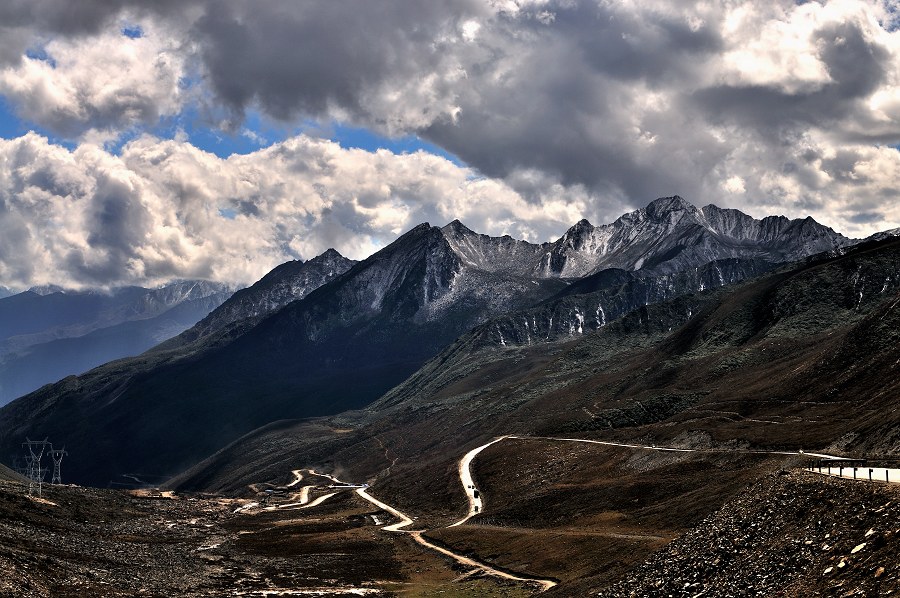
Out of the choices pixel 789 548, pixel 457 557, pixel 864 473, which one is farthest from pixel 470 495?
pixel 789 548

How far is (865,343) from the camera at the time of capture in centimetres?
17600

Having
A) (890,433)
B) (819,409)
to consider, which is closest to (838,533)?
(890,433)

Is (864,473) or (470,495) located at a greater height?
(864,473)

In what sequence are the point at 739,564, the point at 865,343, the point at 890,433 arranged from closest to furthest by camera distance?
1. the point at 739,564
2. the point at 890,433
3. the point at 865,343

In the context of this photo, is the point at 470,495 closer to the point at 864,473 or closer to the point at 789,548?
the point at 864,473

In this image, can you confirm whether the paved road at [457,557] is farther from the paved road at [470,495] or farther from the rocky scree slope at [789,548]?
the rocky scree slope at [789,548]

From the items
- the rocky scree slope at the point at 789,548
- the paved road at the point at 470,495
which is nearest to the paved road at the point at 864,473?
the rocky scree slope at the point at 789,548

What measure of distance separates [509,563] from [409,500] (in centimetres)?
9307

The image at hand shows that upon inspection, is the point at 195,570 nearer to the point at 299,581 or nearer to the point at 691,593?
the point at 299,581

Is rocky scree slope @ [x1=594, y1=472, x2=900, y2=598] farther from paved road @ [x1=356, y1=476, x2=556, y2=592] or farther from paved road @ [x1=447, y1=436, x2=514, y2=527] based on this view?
paved road @ [x1=447, y1=436, x2=514, y2=527]

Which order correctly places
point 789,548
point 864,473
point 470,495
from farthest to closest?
point 470,495
point 864,473
point 789,548

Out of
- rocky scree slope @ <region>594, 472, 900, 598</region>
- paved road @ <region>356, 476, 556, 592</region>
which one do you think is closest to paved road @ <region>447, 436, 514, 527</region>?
paved road @ <region>356, 476, 556, 592</region>

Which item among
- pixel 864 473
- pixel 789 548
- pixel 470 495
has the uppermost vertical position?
pixel 864 473

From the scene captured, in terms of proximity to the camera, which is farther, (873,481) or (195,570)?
(195,570)
